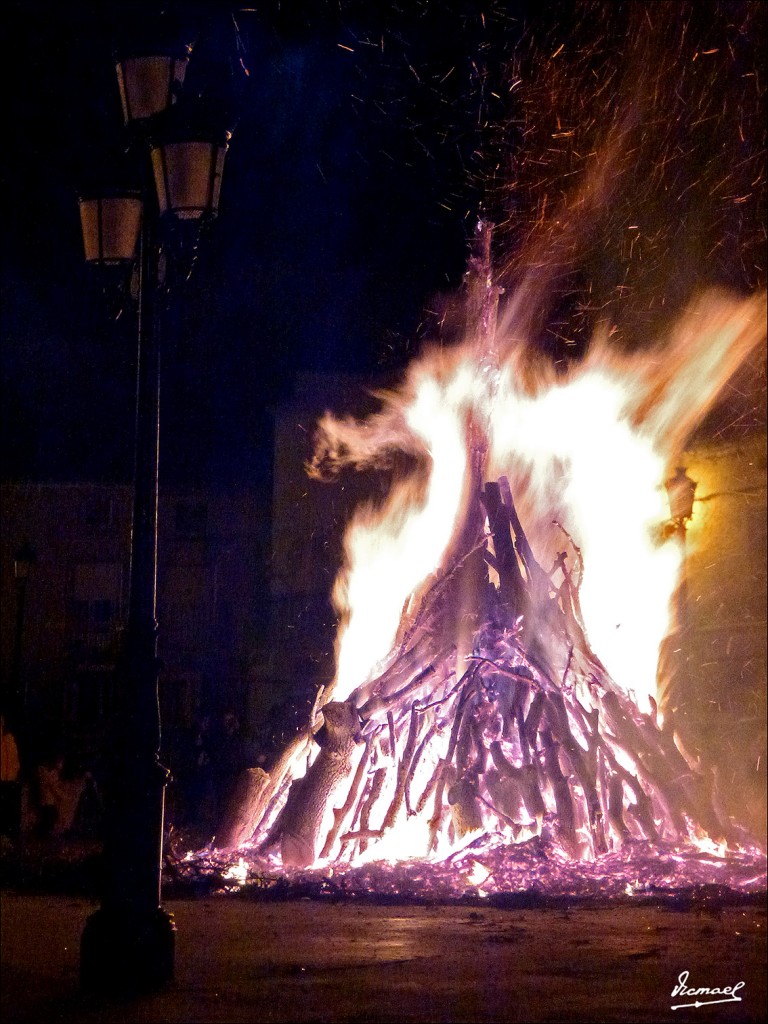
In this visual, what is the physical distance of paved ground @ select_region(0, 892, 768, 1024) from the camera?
5535 mm

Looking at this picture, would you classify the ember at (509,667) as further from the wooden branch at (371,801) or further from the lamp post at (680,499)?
the lamp post at (680,499)

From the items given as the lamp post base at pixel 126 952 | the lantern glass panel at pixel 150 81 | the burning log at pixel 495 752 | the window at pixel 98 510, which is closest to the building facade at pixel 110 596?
the window at pixel 98 510

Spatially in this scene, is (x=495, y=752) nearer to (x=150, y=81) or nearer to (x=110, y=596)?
(x=150, y=81)

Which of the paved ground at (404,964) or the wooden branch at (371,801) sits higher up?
the wooden branch at (371,801)

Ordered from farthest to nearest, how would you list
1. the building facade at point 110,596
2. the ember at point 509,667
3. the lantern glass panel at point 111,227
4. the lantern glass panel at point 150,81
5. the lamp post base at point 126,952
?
1. the building facade at point 110,596
2. the ember at point 509,667
3. the lantern glass panel at point 111,227
4. the lantern glass panel at point 150,81
5. the lamp post base at point 126,952

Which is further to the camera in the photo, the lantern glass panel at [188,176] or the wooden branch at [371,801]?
the wooden branch at [371,801]

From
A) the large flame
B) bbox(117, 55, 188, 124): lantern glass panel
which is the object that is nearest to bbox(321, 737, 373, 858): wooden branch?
the large flame

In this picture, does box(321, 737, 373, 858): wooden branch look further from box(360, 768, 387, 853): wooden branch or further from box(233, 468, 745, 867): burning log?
box(360, 768, 387, 853): wooden branch

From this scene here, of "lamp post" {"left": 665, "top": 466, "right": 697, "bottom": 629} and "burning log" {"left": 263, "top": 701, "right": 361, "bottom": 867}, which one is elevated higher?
"lamp post" {"left": 665, "top": 466, "right": 697, "bottom": 629}

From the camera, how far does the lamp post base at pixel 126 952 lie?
6000mm

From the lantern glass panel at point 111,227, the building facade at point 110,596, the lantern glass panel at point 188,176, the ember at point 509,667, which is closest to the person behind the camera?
the lantern glass panel at point 188,176

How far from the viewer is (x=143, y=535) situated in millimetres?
6617

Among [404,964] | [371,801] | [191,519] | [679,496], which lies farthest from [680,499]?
[191,519]

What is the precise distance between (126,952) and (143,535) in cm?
227
